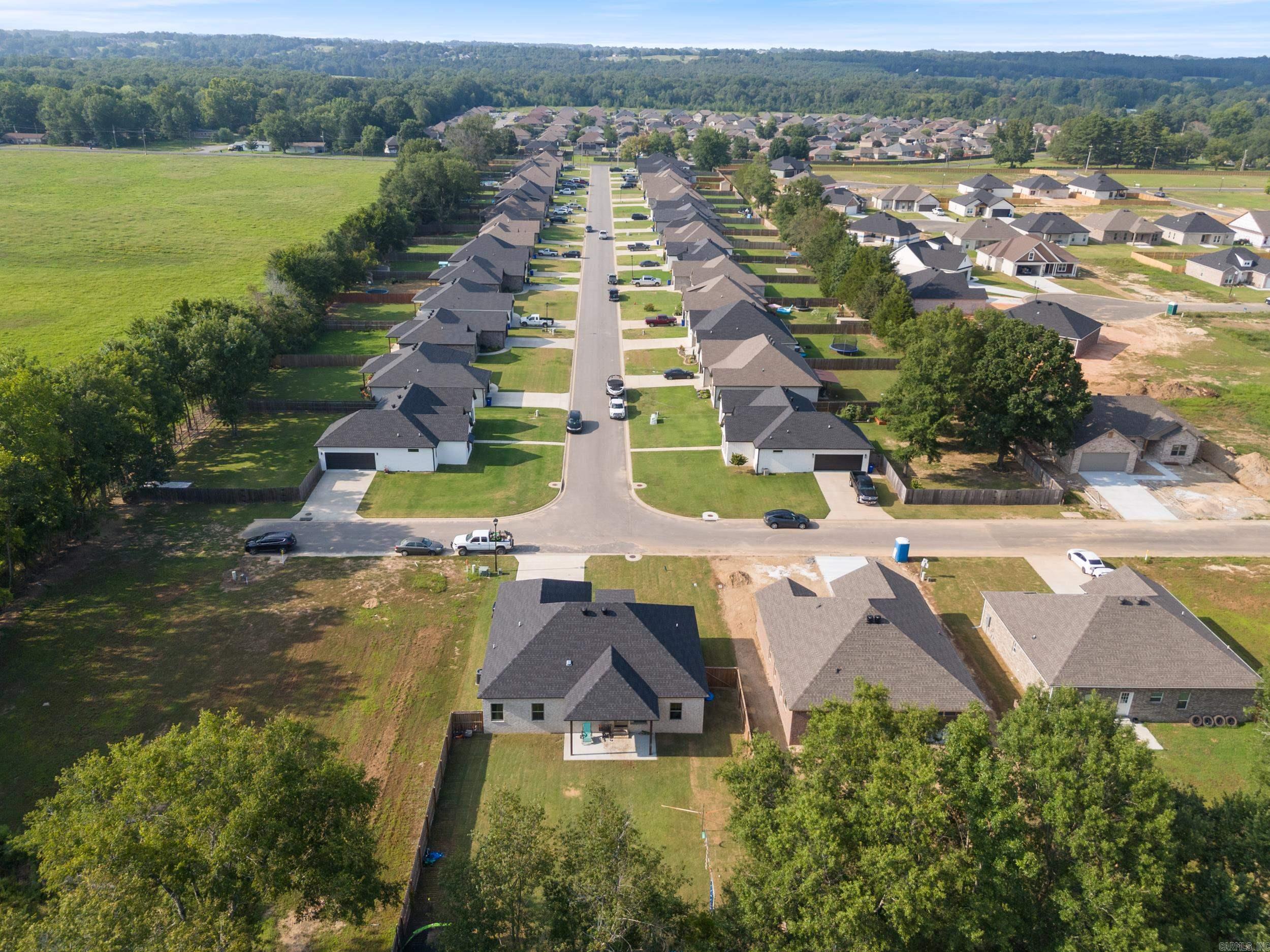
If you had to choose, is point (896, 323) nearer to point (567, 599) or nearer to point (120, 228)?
point (567, 599)

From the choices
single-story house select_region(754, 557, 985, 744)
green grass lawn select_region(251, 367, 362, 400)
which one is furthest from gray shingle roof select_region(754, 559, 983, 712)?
green grass lawn select_region(251, 367, 362, 400)

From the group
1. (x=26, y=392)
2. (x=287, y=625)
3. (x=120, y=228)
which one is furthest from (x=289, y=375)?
(x=120, y=228)

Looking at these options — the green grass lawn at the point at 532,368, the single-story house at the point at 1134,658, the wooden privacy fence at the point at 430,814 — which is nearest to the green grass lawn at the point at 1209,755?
the single-story house at the point at 1134,658

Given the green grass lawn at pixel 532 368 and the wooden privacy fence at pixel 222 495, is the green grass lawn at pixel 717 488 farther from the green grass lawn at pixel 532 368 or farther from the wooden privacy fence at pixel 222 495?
the wooden privacy fence at pixel 222 495

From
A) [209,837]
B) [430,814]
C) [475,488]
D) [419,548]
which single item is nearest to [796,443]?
[475,488]

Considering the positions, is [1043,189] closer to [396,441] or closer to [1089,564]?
[1089,564]

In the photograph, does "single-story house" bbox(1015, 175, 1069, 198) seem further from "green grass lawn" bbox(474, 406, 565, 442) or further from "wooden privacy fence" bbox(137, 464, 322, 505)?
"wooden privacy fence" bbox(137, 464, 322, 505)
